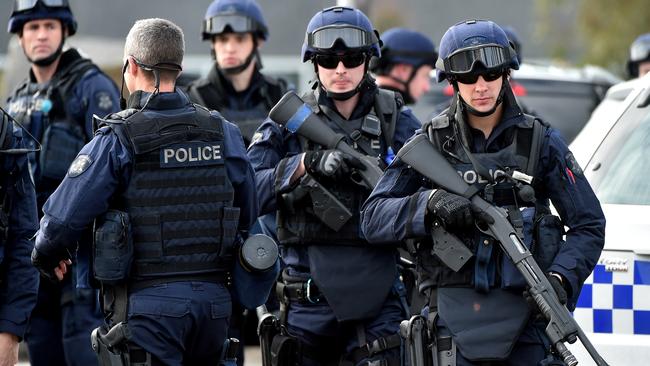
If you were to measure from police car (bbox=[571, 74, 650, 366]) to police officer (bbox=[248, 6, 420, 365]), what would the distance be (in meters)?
0.86

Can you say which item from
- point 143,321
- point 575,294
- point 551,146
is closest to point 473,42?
point 551,146

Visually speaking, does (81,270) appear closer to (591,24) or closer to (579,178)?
(579,178)

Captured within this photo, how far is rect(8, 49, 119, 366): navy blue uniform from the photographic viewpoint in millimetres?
7004

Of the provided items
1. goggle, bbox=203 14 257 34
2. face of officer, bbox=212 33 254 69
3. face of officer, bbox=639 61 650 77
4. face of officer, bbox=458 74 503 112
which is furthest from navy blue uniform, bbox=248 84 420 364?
face of officer, bbox=639 61 650 77

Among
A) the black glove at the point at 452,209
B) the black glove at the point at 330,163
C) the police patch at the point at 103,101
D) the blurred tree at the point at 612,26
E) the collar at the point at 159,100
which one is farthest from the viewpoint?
the blurred tree at the point at 612,26

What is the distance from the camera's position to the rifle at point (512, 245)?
5.02 meters

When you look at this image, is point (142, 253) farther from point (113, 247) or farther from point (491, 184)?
point (491, 184)

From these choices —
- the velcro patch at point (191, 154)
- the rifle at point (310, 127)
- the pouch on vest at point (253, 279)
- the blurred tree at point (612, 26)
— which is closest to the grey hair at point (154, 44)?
the velcro patch at point (191, 154)

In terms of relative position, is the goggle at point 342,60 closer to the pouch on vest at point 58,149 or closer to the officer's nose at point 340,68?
the officer's nose at point 340,68

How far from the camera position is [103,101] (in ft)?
24.0

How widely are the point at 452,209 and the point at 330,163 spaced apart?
1027 millimetres

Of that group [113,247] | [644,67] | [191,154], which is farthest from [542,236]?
[644,67]

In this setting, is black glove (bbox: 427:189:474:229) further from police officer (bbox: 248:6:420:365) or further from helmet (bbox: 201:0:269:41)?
helmet (bbox: 201:0:269:41)

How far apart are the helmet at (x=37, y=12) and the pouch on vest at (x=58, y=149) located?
702 mm
